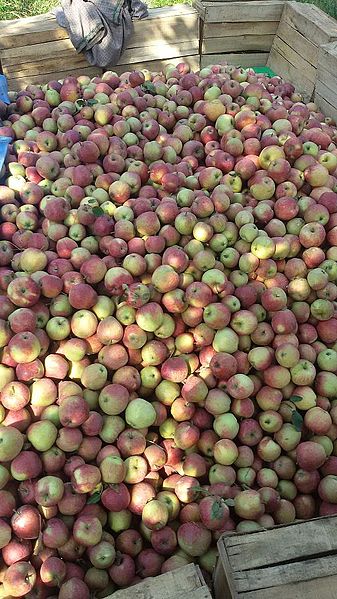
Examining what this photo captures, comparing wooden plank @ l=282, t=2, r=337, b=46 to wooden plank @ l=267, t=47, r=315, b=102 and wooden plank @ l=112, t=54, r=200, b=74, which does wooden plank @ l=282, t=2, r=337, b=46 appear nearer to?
wooden plank @ l=267, t=47, r=315, b=102

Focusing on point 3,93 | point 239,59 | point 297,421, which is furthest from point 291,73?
point 297,421

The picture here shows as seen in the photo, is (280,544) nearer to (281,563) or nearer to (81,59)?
(281,563)

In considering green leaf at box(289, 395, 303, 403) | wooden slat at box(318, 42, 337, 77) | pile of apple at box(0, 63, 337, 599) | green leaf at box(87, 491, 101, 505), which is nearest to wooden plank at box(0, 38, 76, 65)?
pile of apple at box(0, 63, 337, 599)

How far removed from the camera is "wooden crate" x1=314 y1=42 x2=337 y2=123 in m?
3.72

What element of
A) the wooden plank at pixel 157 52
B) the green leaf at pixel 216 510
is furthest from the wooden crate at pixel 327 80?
the green leaf at pixel 216 510

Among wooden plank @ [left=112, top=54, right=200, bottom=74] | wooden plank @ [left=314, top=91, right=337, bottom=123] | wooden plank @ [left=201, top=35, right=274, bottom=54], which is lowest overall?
wooden plank @ [left=112, top=54, right=200, bottom=74]

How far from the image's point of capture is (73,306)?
221cm

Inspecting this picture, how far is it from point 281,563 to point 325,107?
3.45 metres

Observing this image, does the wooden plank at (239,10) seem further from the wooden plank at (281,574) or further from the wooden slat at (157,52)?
→ the wooden plank at (281,574)

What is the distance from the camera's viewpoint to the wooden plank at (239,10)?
15.0ft

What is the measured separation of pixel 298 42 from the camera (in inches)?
172

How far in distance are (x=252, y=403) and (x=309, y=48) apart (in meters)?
3.42

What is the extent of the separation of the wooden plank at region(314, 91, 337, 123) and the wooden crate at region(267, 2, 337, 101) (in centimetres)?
11

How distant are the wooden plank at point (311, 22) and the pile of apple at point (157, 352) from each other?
1.64 m
